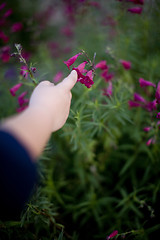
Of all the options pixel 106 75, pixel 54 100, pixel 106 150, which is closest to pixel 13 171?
pixel 54 100

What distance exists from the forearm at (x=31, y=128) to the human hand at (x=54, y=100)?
0.15 feet

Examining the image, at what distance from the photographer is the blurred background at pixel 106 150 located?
1.59 m

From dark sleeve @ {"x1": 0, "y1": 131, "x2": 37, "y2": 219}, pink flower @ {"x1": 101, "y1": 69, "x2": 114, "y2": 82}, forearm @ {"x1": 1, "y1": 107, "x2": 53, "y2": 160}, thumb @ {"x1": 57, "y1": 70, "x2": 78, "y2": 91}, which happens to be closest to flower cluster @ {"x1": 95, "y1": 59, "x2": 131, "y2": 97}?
pink flower @ {"x1": 101, "y1": 69, "x2": 114, "y2": 82}

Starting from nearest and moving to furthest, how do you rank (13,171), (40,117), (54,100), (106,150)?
(13,171)
(40,117)
(54,100)
(106,150)

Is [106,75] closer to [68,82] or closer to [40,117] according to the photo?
[68,82]

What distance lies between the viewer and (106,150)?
87.5 inches

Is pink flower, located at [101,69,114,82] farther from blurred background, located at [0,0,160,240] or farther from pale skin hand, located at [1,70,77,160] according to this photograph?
pale skin hand, located at [1,70,77,160]

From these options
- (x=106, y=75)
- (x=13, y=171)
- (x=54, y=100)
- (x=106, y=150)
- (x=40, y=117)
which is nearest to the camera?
(x=13, y=171)

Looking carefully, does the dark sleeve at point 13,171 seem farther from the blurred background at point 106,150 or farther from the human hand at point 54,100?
the blurred background at point 106,150

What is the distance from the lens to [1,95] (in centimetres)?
264

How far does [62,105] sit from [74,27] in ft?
11.3

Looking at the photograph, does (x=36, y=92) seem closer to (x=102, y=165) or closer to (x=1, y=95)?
(x=102, y=165)

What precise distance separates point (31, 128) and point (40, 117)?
8 cm

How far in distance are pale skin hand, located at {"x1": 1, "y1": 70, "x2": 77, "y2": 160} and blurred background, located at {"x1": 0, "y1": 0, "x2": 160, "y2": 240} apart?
458mm
